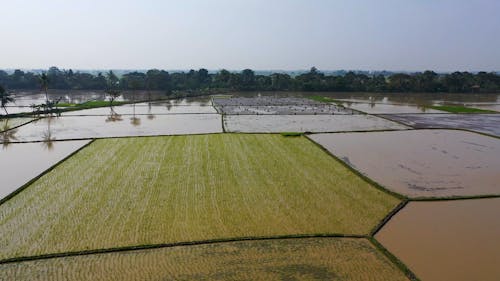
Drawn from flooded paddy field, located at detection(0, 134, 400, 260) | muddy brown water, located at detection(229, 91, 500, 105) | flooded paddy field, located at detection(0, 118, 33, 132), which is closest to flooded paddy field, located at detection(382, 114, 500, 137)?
muddy brown water, located at detection(229, 91, 500, 105)

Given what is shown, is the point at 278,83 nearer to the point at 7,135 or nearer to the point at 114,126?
the point at 114,126

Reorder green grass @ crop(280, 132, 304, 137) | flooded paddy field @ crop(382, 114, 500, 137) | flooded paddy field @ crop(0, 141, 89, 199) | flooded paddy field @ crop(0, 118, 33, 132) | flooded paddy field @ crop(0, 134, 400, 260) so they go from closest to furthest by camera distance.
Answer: flooded paddy field @ crop(0, 134, 400, 260), flooded paddy field @ crop(0, 141, 89, 199), green grass @ crop(280, 132, 304, 137), flooded paddy field @ crop(0, 118, 33, 132), flooded paddy field @ crop(382, 114, 500, 137)

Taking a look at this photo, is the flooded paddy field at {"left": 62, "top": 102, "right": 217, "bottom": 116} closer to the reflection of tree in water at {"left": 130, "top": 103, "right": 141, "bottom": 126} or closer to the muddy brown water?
the reflection of tree in water at {"left": 130, "top": 103, "right": 141, "bottom": 126}

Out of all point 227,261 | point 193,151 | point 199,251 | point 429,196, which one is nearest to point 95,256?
point 199,251

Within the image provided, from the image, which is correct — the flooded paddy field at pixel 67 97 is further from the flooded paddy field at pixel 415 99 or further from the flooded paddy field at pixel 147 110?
the flooded paddy field at pixel 415 99

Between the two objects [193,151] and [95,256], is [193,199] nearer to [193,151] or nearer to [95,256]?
[95,256]

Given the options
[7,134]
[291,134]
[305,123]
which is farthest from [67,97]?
[291,134]
